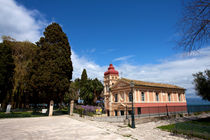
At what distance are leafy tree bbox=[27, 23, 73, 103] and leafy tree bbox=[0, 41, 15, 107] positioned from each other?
6914mm

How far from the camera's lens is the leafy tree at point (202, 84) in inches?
705

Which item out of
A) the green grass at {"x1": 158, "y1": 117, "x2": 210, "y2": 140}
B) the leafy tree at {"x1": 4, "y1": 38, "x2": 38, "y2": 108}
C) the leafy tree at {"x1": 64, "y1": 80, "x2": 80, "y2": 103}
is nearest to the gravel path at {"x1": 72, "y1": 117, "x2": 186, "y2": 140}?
the green grass at {"x1": 158, "y1": 117, "x2": 210, "y2": 140}

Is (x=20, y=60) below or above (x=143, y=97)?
above

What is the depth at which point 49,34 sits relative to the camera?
19.8 meters

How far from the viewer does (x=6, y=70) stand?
21891 millimetres

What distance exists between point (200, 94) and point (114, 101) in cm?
1635

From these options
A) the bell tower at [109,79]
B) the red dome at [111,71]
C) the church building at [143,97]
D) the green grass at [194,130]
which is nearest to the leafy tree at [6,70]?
the church building at [143,97]

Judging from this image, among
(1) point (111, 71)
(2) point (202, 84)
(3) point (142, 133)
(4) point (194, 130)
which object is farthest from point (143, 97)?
(1) point (111, 71)

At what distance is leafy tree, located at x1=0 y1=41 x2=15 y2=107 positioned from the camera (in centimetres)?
2156

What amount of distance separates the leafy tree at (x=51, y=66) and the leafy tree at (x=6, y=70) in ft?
22.7

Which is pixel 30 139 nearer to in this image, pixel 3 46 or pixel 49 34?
pixel 49 34

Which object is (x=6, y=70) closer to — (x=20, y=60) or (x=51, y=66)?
(x=20, y=60)

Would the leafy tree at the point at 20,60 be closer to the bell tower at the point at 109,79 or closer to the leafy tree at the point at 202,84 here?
the bell tower at the point at 109,79

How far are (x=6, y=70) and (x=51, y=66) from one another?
10.9m
